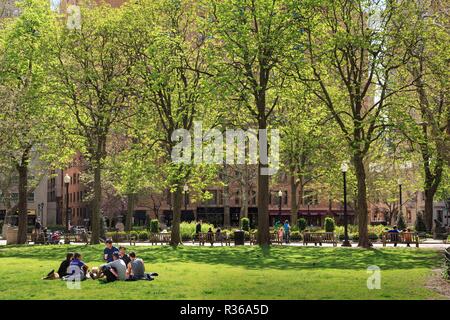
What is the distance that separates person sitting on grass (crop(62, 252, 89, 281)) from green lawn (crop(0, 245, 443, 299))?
1.10 ft

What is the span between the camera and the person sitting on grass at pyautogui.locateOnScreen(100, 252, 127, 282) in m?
17.3

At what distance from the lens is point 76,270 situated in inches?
698

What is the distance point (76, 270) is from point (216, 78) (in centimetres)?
1520

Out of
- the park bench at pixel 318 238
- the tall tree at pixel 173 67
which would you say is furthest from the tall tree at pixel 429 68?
the tall tree at pixel 173 67

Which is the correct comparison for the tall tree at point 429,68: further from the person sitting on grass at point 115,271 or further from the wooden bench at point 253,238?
the person sitting on grass at point 115,271

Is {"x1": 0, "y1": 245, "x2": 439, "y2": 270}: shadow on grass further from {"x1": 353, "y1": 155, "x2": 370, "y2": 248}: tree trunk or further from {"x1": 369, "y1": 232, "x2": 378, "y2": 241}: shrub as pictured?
{"x1": 369, "y1": 232, "x2": 378, "y2": 241}: shrub

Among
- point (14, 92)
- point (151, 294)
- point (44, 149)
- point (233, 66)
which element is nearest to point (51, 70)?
point (14, 92)

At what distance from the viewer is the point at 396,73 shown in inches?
1353

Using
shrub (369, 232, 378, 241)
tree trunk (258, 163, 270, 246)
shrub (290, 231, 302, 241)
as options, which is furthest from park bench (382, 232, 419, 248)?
tree trunk (258, 163, 270, 246)

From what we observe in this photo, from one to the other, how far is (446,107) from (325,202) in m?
56.7

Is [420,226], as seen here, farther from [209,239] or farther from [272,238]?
[209,239]

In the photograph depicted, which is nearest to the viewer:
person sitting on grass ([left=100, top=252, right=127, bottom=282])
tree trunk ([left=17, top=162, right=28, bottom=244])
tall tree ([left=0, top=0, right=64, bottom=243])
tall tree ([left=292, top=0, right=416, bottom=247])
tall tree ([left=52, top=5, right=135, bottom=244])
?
person sitting on grass ([left=100, top=252, right=127, bottom=282])
